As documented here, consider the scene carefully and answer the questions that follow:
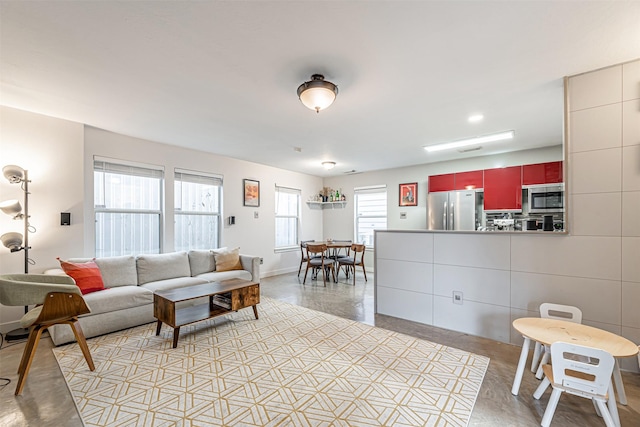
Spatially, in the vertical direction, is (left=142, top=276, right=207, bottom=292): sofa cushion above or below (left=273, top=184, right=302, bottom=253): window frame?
below

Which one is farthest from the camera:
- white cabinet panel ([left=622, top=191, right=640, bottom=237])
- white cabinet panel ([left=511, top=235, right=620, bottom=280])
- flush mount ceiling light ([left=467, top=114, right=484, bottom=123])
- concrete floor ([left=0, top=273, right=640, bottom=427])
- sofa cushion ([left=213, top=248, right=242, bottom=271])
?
sofa cushion ([left=213, top=248, right=242, bottom=271])

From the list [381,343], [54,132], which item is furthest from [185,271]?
[381,343]

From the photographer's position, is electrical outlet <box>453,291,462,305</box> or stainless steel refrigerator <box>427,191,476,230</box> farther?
stainless steel refrigerator <box>427,191,476,230</box>

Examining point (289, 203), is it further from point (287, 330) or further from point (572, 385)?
point (572, 385)

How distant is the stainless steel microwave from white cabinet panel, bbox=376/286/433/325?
9.10ft

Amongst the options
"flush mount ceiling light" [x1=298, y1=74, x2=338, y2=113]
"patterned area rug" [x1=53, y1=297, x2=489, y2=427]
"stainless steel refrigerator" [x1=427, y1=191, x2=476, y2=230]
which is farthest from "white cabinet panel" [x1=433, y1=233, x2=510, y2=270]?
"stainless steel refrigerator" [x1=427, y1=191, x2=476, y2=230]

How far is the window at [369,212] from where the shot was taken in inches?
273

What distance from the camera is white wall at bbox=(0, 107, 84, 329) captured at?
3.12 metres

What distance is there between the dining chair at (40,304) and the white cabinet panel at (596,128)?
458 centimetres

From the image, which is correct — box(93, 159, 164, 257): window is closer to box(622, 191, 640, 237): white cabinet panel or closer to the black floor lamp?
the black floor lamp

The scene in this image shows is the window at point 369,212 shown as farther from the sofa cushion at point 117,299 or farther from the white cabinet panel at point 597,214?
the sofa cushion at point 117,299

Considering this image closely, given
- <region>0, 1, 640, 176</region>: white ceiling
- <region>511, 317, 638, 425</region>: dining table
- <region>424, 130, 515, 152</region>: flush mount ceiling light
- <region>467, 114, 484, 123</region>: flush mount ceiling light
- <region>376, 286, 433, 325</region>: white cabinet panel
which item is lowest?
<region>376, 286, 433, 325</region>: white cabinet panel

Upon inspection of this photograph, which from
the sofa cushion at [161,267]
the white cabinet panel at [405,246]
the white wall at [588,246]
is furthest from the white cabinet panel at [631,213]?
the sofa cushion at [161,267]

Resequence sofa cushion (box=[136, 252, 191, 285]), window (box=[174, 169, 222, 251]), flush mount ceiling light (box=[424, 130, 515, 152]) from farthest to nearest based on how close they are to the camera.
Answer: window (box=[174, 169, 222, 251])
flush mount ceiling light (box=[424, 130, 515, 152])
sofa cushion (box=[136, 252, 191, 285])
